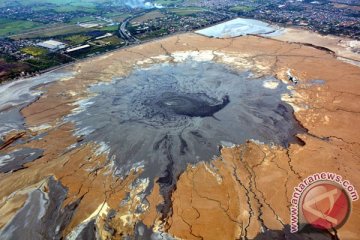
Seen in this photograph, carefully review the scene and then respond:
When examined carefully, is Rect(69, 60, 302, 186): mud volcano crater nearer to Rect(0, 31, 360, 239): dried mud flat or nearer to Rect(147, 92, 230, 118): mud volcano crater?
Rect(147, 92, 230, 118): mud volcano crater

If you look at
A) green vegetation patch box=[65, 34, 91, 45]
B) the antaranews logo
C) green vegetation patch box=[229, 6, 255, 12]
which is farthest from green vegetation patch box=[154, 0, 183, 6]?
the antaranews logo

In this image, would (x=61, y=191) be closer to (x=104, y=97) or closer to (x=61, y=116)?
(x=61, y=116)

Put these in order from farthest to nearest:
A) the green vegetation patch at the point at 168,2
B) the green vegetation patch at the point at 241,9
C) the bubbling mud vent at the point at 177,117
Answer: the green vegetation patch at the point at 168,2 → the green vegetation patch at the point at 241,9 → the bubbling mud vent at the point at 177,117

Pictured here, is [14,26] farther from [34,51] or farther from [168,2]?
A: [168,2]

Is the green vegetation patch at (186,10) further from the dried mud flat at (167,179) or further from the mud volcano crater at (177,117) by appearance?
the dried mud flat at (167,179)

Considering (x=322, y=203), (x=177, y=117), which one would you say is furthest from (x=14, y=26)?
(x=322, y=203)

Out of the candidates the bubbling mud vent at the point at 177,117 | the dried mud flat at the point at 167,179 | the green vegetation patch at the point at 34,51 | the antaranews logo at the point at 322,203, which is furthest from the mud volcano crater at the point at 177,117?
the green vegetation patch at the point at 34,51

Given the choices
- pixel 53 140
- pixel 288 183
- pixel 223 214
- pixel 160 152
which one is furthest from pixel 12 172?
pixel 288 183
